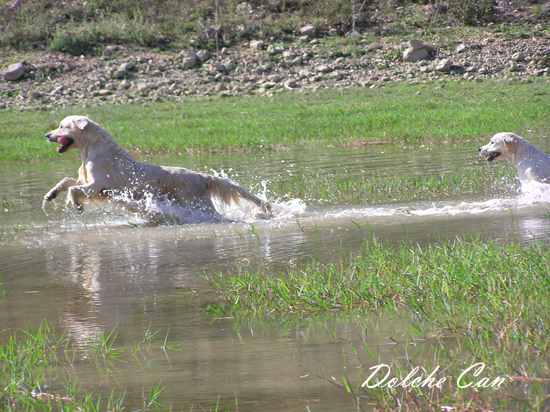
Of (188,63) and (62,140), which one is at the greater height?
(62,140)

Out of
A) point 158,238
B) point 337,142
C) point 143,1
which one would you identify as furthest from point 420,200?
point 143,1

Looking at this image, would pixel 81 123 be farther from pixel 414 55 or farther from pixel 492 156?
pixel 414 55

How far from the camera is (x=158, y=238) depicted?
7824mm

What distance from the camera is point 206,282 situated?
17.6ft

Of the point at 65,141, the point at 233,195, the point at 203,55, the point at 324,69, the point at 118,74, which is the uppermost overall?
the point at 65,141

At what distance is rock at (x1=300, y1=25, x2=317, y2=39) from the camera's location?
3869 cm

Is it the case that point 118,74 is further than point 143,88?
Yes

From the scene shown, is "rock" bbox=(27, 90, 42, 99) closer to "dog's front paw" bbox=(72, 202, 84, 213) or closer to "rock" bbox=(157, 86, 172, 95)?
"rock" bbox=(157, 86, 172, 95)

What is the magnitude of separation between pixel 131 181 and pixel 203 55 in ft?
92.2

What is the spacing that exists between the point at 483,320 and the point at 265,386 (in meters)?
1.25

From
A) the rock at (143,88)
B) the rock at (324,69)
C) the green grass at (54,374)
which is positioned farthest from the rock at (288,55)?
the green grass at (54,374)

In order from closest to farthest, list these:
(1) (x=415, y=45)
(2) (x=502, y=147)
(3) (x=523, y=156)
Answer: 1. (3) (x=523, y=156)
2. (2) (x=502, y=147)
3. (1) (x=415, y=45)

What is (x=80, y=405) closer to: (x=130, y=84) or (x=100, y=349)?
(x=100, y=349)

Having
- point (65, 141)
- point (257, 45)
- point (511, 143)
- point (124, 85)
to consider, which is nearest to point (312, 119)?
point (511, 143)
